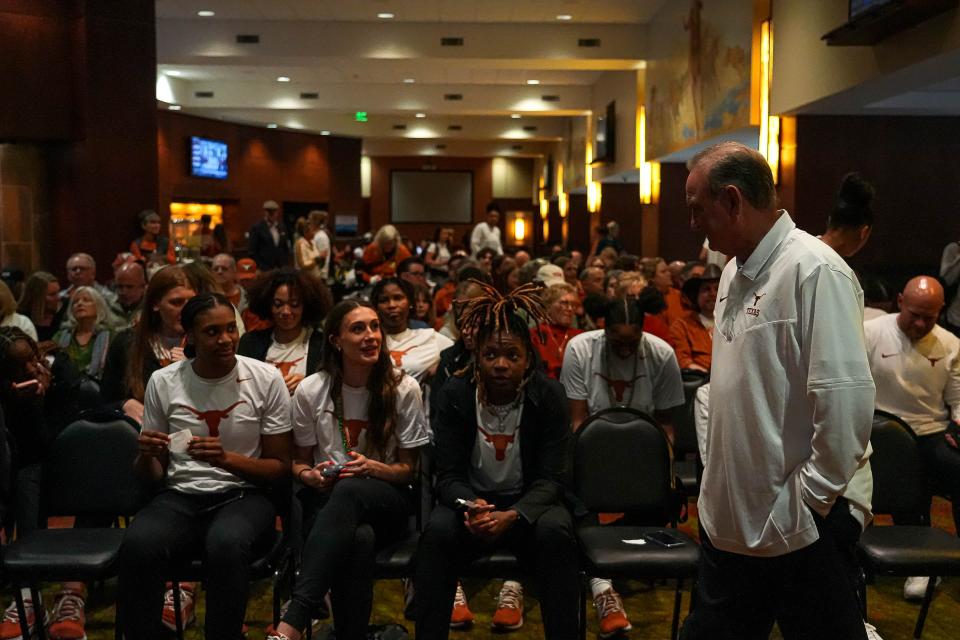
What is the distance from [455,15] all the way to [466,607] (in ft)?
36.4

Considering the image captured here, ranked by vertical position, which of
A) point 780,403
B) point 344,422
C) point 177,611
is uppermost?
point 780,403

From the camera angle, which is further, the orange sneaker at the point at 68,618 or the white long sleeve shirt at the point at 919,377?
the white long sleeve shirt at the point at 919,377

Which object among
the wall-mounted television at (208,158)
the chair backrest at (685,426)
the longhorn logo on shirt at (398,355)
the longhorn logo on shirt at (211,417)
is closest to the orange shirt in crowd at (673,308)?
the chair backrest at (685,426)

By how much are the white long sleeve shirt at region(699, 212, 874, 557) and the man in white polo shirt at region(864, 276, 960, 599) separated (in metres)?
2.64

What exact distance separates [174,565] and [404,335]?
189 cm

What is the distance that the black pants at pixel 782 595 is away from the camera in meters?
2.17

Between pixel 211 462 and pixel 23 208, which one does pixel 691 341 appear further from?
pixel 23 208

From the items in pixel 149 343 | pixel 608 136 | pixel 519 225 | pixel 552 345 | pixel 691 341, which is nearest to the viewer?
pixel 149 343

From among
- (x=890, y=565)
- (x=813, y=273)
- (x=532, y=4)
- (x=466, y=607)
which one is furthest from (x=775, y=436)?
(x=532, y=4)

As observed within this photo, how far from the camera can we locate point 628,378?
4594mm

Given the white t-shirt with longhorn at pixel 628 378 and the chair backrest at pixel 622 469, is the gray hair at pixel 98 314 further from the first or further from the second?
the chair backrest at pixel 622 469

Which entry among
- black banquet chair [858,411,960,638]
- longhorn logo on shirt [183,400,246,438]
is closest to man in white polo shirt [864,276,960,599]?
black banquet chair [858,411,960,638]

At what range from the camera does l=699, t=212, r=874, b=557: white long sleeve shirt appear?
203 centimetres

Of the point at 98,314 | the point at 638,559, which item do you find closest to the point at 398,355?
the point at 638,559
